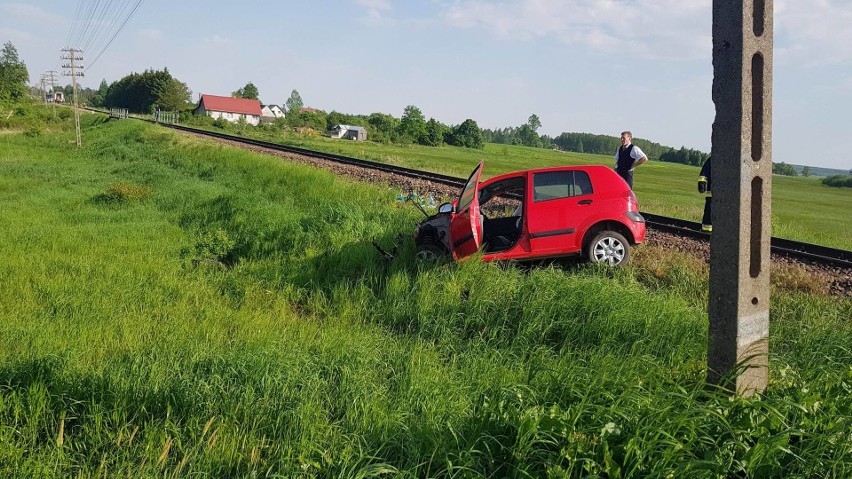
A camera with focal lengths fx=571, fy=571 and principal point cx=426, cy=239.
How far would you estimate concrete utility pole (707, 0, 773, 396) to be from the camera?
133 inches

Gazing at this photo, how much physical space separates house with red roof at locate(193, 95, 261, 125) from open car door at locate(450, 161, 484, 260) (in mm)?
105341

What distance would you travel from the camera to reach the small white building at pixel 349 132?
10050cm

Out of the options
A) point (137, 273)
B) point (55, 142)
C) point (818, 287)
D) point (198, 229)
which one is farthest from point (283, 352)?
point (55, 142)

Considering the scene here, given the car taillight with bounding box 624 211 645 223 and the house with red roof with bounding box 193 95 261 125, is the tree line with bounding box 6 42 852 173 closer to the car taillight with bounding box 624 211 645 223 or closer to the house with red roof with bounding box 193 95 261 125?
the house with red roof with bounding box 193 95 261 125

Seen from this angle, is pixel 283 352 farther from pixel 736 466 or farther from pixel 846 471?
pixel 846 471

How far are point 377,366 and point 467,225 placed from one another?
9.49 feet

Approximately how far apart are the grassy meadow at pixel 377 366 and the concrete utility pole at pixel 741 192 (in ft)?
0.93

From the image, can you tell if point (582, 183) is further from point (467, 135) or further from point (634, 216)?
point (467, 135)

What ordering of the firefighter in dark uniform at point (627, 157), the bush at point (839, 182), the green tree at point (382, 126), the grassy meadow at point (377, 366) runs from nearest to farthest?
the grassy meadow at point (377, 366) → the firefighter in dark uniform at point (627, 157) → the bush at point (839, 182) → the green tree at point (382, 126)

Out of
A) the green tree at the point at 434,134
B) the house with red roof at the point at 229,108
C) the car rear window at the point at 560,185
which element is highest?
the house with red roof at the point at 229,108

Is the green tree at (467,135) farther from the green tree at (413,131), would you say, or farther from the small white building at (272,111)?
the small white building at (272,111)

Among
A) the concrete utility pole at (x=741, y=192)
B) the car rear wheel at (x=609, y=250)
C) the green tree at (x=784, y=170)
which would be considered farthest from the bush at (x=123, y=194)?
the green tree at (x=784, y=170)

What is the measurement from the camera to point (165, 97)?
9862 centimetres

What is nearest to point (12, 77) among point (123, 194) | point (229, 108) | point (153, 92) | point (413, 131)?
point (153, 92)
